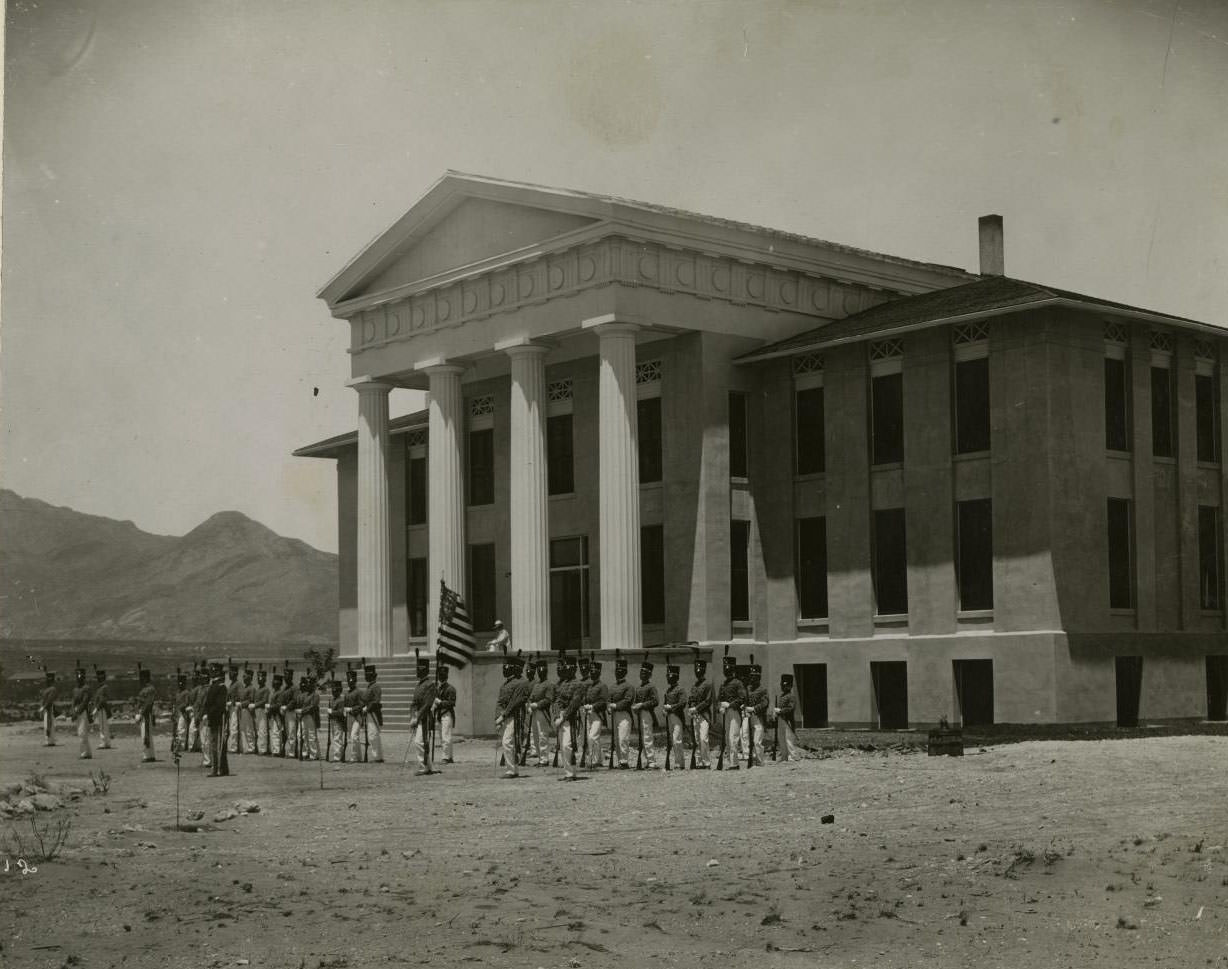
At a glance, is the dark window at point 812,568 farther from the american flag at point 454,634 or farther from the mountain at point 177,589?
the mountain at point 177,589

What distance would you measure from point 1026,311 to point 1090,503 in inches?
158

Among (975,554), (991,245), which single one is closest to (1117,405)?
(975,554)

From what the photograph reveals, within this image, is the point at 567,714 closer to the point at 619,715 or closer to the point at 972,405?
the point at 619,715

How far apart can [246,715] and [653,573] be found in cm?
1066

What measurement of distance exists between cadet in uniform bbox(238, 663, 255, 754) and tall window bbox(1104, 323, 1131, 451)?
17.8 metres

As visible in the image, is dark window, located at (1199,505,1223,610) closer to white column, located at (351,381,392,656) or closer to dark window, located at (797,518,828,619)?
dark window, located at (797,518,828,619)

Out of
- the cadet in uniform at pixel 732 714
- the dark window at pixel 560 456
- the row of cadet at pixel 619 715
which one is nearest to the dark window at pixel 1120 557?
the row of cadet at pixel 619 715

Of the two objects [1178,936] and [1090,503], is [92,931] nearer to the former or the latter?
[1178,936]

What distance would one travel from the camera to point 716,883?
44.2 ft

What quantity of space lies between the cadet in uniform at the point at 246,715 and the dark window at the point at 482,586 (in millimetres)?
11138

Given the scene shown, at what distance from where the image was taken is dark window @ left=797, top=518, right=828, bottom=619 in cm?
3584

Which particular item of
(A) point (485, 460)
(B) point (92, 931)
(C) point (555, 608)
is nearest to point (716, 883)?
(B) point (92, 931)

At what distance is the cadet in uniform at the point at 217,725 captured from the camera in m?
23.9

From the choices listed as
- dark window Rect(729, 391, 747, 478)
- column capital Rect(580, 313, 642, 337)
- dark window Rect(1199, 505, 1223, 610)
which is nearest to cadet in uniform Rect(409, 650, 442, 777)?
column capital Rect(580, 313, 642, 337)
